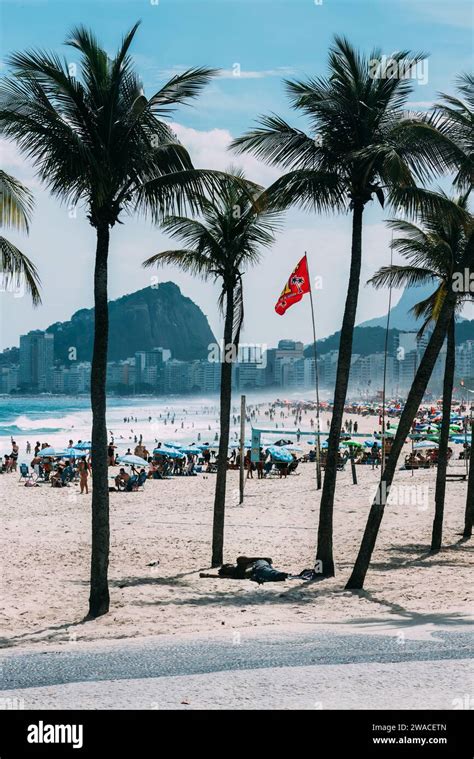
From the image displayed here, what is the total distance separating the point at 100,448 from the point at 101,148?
4.11 m

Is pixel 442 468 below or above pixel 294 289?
below

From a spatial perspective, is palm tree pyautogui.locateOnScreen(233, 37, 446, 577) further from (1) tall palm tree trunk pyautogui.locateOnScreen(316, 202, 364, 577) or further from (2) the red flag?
(2) the red flag

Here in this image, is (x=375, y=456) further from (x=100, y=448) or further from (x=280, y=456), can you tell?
(x=100, y=448)

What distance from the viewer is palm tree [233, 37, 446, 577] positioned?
13.2 metres

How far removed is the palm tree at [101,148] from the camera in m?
Result: 11.1

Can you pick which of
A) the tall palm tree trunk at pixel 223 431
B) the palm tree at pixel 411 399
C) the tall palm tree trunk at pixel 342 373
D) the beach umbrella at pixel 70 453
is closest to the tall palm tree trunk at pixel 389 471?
the palm tree at pixel 411 399

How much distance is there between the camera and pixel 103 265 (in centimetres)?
1165

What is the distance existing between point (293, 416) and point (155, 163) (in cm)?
12242

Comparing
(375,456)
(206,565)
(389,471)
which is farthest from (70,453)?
(389,471)

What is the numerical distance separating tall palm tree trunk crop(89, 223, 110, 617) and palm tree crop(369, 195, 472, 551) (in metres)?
7.06

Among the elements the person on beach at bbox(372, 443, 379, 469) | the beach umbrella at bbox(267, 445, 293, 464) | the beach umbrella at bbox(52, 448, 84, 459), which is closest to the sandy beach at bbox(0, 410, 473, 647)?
the beach umbrella at bbox(267, 445, 293, 464)

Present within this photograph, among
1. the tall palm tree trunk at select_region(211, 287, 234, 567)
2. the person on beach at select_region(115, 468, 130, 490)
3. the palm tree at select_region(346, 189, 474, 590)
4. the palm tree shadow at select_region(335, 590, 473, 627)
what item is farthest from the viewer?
the person on beach at select_region(115, 468, 130, 490)

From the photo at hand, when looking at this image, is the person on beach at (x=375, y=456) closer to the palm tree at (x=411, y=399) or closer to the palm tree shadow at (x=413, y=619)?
the palm tree at (x=411, y=399)

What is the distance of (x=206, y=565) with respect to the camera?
1593 centimetres
